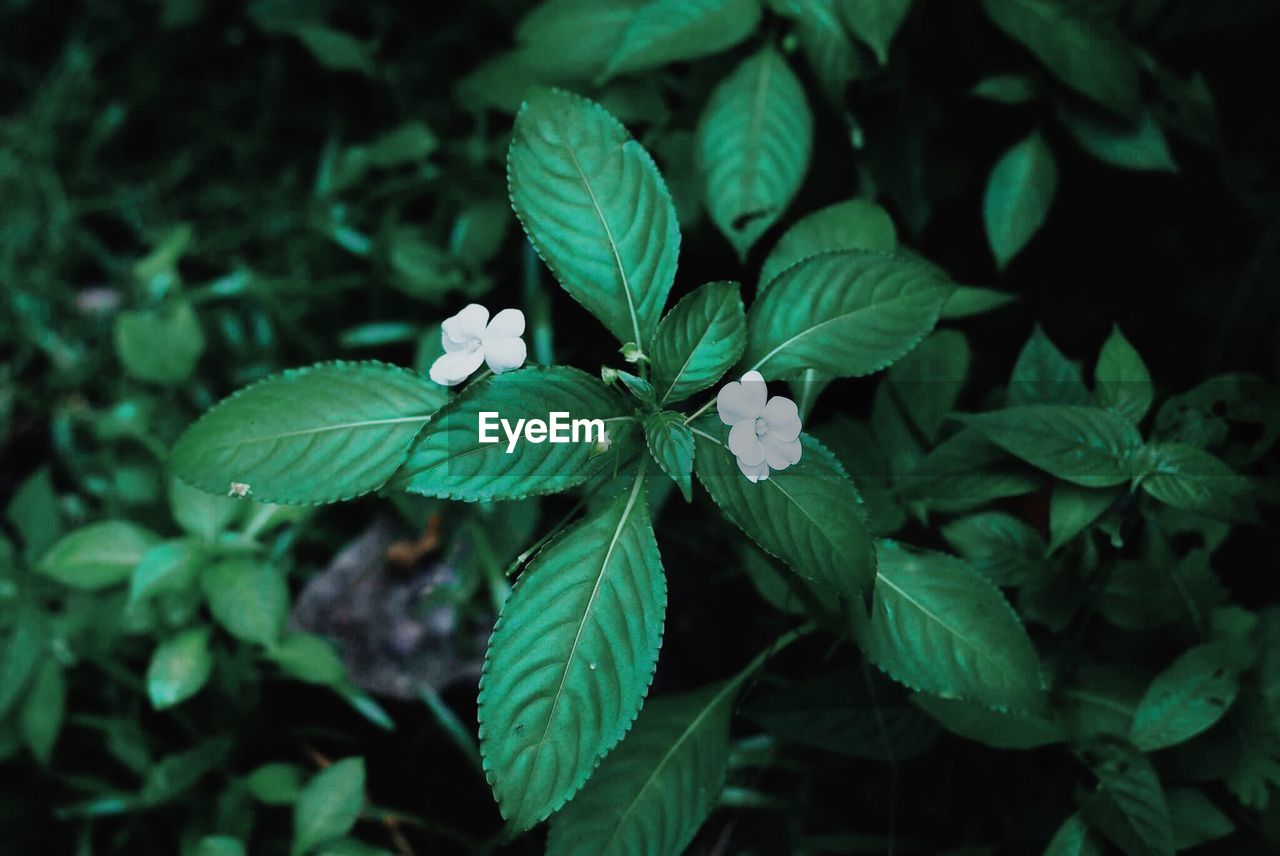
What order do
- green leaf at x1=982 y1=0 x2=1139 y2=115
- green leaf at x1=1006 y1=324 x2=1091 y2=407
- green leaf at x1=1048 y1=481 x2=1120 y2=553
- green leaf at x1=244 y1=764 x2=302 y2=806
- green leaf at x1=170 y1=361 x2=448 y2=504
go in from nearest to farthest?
green leaf at x1=170 y1=361 x2=448 y2=504, green leaf at x1=1048 y1=481 x2=1120 y2=553, green leaf at x1=1006 y1=324 x2=1091 y2=407, green leaf at x1=982 y1=0 x2=1139 y2=115, green leaf at x1=244 y1=764 x2=302 y2=806

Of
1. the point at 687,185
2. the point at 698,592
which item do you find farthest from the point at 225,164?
the point at 698,592

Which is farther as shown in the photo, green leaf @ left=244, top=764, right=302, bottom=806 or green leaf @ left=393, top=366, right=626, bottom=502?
green leaf @ left=244, top=764, right=302, bottom=806

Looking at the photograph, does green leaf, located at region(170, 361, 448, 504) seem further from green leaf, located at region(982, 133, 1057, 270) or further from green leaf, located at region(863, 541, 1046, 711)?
green leaf, located at region(982, 133, 1057, 270)

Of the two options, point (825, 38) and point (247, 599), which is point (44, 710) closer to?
point (247, 599)

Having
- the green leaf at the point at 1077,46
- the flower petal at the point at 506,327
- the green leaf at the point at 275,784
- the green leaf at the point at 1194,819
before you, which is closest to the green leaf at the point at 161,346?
the green leaf at the point at 275,784

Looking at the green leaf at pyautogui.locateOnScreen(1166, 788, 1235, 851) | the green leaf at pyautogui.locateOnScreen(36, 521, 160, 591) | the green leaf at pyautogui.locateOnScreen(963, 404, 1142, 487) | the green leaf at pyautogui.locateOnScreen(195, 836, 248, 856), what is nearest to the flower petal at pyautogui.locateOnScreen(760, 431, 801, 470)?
the green leaf at pyautogui.locateOnScreen(963, 404, 1142, 487)

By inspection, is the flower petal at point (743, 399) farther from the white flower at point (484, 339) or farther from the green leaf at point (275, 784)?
the green leaf at point (275, 784)
